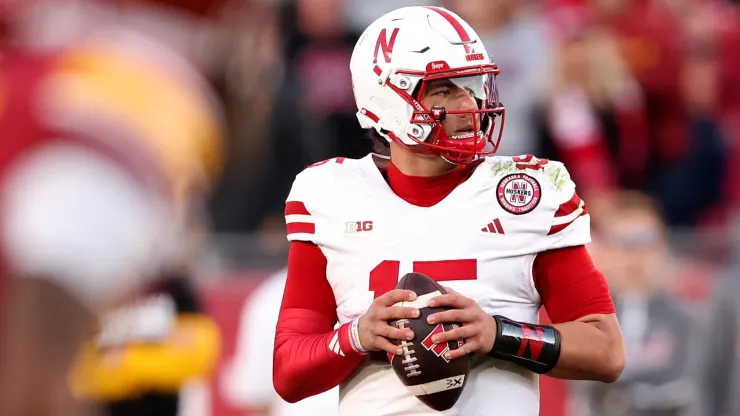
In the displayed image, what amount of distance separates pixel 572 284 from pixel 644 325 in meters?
3.04

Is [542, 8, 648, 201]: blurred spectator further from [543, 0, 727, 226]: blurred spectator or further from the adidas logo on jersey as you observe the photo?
the adidas logo on jersey

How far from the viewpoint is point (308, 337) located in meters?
3.44

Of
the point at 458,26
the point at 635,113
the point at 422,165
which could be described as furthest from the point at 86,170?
the point at 635,113

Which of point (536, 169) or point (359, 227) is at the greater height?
point (536, 169)

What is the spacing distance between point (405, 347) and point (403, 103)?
638mm

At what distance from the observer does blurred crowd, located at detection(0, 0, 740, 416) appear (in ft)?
20.9

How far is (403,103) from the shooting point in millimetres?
3482

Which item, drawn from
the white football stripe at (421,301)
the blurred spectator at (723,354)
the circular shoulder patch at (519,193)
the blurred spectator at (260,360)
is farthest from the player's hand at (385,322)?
the blurred spectator at (723,354)

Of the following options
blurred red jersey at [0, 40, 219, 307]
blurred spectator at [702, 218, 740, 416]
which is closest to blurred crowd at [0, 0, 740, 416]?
blurred spectator at [702, 218, 740, 416]

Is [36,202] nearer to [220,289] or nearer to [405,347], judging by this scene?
[405,347]

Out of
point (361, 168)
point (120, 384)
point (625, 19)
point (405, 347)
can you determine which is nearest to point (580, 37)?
point (625, 19)

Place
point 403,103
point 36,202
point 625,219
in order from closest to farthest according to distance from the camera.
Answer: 1. point 36,202
2. point 403,103
3. point 625,219

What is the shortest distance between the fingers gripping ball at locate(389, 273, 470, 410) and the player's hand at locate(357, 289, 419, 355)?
0.6 inches

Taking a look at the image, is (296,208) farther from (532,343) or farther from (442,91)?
(532,343)
